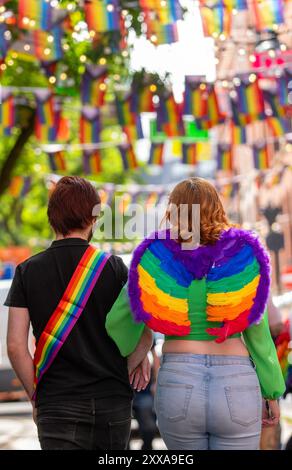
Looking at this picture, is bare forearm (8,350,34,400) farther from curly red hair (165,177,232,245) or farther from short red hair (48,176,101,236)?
curly red hair (165,177,232,245)

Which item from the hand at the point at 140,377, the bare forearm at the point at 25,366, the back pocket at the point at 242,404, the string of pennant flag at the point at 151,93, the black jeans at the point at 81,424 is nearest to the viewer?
the back pocket at the point at 242,404

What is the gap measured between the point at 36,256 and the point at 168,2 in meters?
6.52

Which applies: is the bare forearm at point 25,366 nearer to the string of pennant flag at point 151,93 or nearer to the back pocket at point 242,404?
the back pocket at point 242,404


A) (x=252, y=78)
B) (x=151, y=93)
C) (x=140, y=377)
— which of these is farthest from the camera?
(x=252, y=78)

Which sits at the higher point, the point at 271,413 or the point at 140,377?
the point at 140,377

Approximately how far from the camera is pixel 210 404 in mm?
4051

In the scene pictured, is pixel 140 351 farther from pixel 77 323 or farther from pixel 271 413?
pixel 271 413

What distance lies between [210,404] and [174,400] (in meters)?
0.15

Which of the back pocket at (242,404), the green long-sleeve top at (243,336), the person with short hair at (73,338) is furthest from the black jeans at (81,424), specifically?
the back pocket at (242,404)

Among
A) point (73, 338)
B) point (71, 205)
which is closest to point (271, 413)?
point (73, 338)

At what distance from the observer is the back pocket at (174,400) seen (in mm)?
4066

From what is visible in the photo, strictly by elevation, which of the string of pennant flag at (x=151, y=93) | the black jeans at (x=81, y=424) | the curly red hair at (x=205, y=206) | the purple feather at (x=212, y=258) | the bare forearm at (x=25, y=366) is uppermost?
the string of pennant flag at (x=151, y=93)

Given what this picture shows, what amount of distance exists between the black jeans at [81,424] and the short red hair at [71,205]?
0.75 metres
